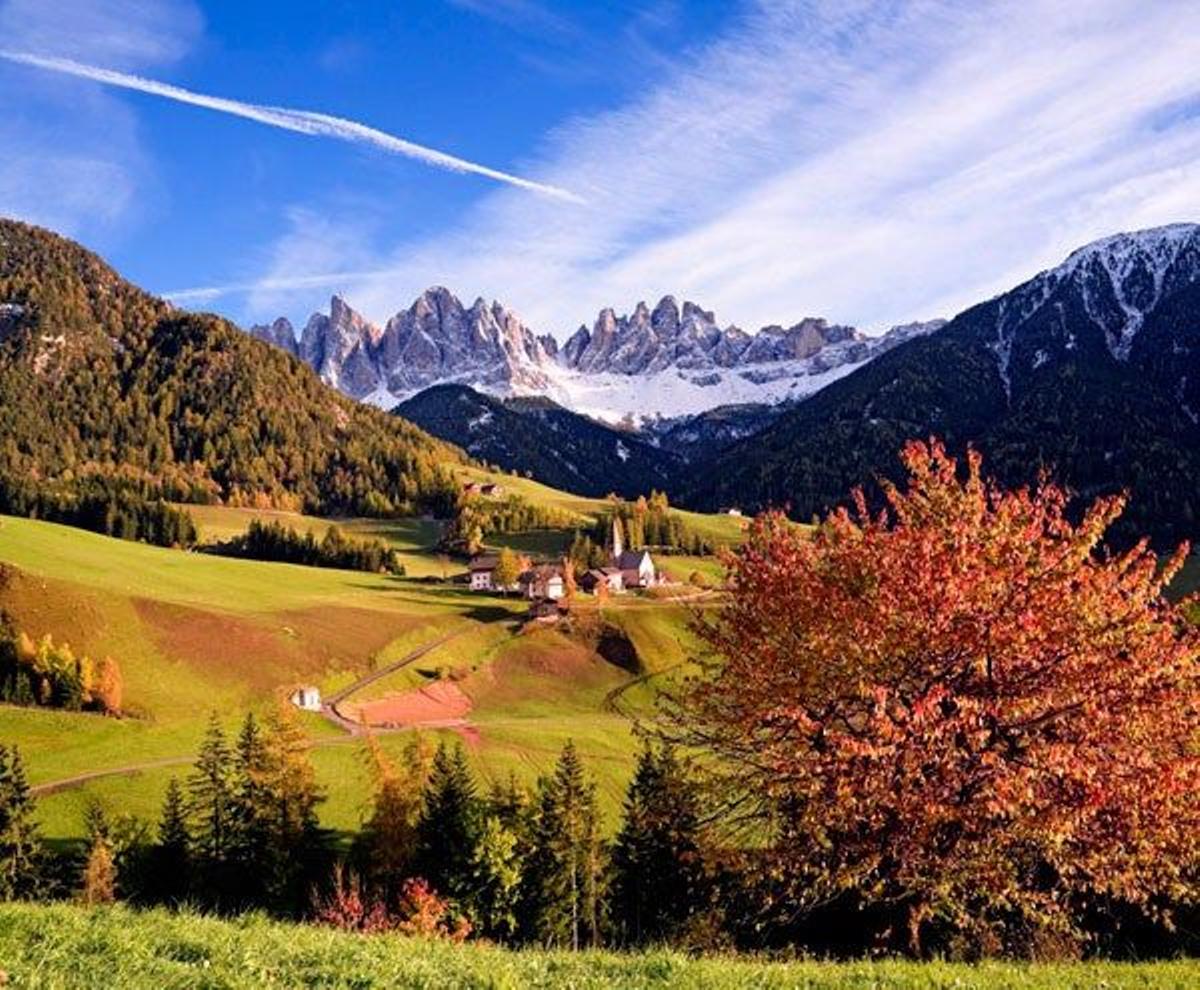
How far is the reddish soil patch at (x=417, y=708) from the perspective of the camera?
103125mm

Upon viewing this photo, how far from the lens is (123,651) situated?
329ft

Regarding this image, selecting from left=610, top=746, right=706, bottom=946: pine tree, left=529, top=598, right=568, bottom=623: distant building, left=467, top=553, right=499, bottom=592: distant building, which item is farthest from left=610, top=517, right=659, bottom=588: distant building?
left=610, top=746, right=706, bottom=946: pine tree

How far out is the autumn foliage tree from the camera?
19.2m

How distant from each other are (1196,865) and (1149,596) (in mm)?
8959

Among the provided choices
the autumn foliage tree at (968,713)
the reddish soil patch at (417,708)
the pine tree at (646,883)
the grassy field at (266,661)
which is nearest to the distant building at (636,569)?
the grassy field at (266,661)

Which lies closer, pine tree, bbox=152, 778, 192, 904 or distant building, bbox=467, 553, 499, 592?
pine tree, bbox=152, 778, 192, 904

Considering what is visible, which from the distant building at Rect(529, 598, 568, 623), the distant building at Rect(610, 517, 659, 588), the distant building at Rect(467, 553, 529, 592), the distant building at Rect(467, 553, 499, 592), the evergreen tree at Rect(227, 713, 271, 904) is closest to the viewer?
the evergreen tree at Rect(227, 713, 271, 904)

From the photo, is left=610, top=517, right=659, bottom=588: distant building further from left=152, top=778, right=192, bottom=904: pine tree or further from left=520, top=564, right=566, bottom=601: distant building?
left=152, top=778, right=192, bottom=904: pine tree

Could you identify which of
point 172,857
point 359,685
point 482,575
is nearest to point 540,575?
point 482,575

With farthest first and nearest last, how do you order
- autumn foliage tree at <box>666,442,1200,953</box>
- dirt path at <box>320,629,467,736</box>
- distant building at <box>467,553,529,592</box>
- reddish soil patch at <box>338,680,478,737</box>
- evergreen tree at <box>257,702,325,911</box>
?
distant building at <box>467,553,529,592</box> < reddish soil patch at <box>338,680,478,737</box> < dirt path at <box>320,629,467,736</box> < evergreen tree at <box>257,702,325,911</box> < autumn foliage tree at <box>666,442,1200,953</box>

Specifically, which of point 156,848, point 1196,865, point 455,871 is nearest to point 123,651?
point 156,848

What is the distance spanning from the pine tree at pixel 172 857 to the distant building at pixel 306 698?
1476 inches

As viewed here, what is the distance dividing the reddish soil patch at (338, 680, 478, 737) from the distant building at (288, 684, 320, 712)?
2993 millimetres

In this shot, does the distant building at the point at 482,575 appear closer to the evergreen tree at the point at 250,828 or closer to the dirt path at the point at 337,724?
the dirt path at the point at 337,724
